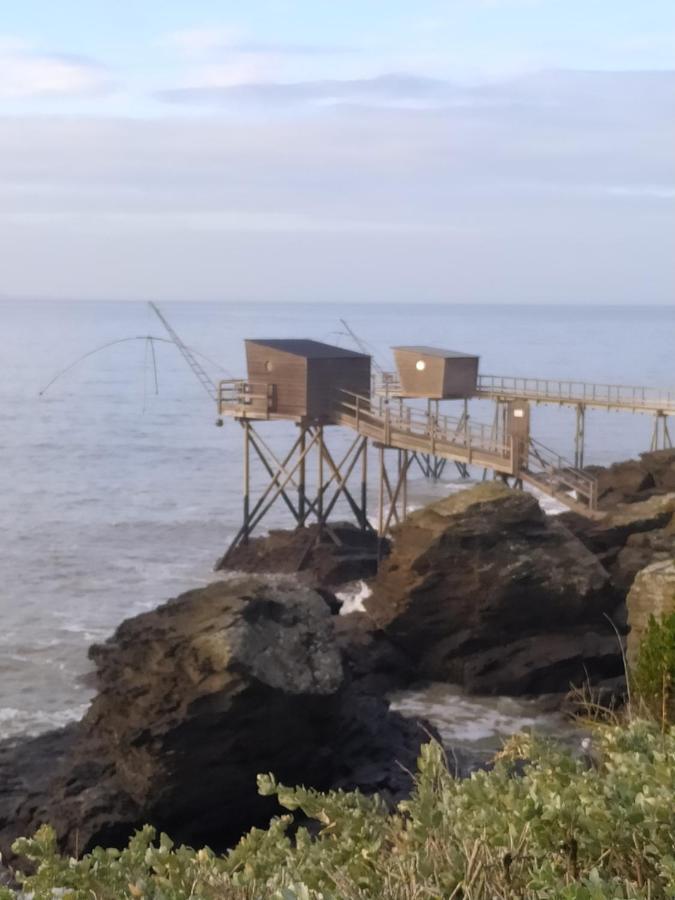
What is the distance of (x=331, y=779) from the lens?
13.9 metres

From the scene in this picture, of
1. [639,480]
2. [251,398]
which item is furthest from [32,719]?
[639,480]

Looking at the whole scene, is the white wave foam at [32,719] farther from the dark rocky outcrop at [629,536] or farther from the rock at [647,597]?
the dark rocky outcrop at [629,536]

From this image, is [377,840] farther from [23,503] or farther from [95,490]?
[95,490]

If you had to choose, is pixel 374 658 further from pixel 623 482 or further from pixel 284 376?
pixel 623 482

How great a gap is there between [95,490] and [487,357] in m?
87.1

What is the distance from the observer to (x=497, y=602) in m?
19.1

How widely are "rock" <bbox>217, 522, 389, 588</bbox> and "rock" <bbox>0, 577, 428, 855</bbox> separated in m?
12.5

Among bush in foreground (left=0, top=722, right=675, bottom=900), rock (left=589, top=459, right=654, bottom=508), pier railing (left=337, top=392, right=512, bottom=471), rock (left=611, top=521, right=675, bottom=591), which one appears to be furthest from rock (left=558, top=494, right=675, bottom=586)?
bush in foreground (left=0, top=722, right=675, bottom=900)

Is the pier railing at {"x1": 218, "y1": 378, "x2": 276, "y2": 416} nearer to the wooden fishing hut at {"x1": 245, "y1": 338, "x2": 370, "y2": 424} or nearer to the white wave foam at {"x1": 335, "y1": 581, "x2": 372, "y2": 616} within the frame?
the wooden fishing hut at {"x1": 245, "y1": 338, "x2": 370, "y2": 424}

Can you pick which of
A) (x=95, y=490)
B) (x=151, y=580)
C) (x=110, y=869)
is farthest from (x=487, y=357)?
(x=110, y=869)

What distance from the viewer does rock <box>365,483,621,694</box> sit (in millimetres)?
18969

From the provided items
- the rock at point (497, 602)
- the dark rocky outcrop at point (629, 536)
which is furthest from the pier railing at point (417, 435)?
the rock at point (497, 602)

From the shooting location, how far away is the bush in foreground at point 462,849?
470 centimetres

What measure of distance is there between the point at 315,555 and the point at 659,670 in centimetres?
2049
